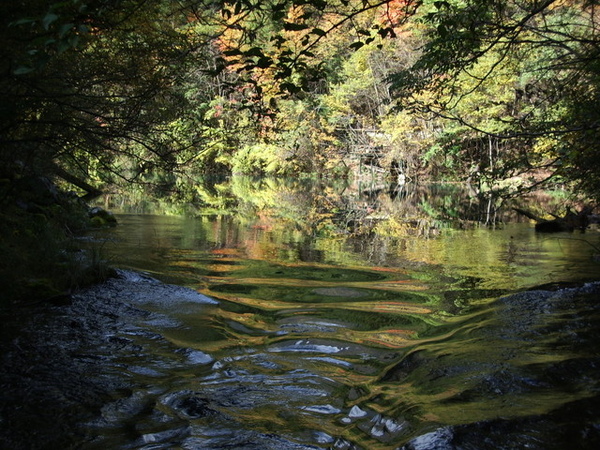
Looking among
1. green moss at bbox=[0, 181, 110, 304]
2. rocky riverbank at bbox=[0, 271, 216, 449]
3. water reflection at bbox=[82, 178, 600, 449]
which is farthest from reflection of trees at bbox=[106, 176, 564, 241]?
rocky riverbank at bbox=[0, 271, 216, 449]

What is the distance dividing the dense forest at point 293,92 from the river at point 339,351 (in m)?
1.46

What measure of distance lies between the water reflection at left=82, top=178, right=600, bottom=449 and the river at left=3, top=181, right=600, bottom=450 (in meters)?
0.02

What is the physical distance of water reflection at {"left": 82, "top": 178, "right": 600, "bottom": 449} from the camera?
307 centimetres

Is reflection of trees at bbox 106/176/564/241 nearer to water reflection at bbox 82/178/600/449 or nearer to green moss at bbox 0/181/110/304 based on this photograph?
water reflection at bbox 82/178/600/449

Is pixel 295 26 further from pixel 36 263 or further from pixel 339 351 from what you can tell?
pixel 36 263

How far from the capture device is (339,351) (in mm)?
4559

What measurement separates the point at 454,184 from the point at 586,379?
27126mm

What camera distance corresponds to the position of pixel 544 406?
307 centimetres

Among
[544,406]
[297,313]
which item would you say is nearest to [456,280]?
[297,313]

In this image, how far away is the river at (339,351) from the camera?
9.82ft

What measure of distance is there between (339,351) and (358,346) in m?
0.23

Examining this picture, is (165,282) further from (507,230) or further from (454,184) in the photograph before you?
(454,184)

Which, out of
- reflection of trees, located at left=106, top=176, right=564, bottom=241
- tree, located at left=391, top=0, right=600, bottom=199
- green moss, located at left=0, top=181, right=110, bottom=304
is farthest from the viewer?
reflection of trees, located at left=106, top=176, right=564, bottom=241

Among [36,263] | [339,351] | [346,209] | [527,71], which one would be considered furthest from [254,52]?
[346,209]
